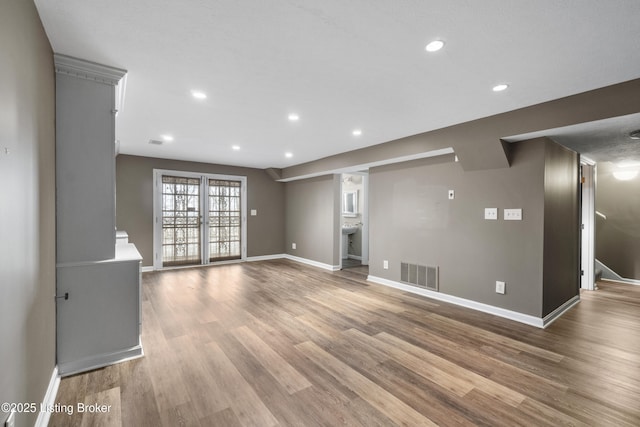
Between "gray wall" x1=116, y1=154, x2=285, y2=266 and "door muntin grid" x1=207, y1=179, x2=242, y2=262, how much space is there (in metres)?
0.25

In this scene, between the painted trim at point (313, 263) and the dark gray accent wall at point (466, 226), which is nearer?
the dark gray accent wall at point (466, 226)

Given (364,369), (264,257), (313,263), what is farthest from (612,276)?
(264,257)

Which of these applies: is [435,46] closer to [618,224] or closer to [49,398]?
[49,398]

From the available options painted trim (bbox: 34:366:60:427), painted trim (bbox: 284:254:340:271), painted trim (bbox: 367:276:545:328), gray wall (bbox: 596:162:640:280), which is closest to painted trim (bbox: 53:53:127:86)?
painted trim (bbox: 34:366:60:427)

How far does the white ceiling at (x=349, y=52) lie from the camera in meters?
1.56

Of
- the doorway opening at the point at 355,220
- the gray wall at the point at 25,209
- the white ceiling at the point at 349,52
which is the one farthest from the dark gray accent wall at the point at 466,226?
the gray wall at the point at 25,209

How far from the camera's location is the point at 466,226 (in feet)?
12.3

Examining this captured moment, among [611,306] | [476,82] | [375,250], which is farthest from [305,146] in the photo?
[611,306]

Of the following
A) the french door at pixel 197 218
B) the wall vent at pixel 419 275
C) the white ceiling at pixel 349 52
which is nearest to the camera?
the white ceiling at pixel 349 52

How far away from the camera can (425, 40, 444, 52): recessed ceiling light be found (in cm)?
182

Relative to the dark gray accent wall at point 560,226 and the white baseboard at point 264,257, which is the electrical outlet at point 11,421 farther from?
the white baseboard at point 264,257

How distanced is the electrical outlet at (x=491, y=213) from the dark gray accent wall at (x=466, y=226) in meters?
0.04

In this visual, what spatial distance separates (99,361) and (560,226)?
16.9ft

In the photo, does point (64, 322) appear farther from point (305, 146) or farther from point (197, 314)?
point (305, 146)
